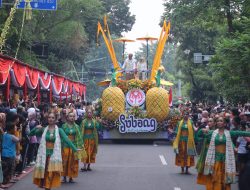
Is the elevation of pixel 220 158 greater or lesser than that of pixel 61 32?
lesser

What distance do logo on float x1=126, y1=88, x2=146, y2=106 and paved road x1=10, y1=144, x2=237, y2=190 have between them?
165 inches

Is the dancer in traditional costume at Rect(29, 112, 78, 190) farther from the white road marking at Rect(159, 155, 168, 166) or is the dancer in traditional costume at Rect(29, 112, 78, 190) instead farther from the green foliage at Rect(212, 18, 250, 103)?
the green foliage at Rect(212, 18, 250, 103)

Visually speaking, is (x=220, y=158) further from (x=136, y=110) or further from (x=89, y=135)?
(x=136, y=110)

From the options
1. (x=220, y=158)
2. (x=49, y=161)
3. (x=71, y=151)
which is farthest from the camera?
(x=71, y=151)

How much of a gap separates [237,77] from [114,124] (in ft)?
23.5

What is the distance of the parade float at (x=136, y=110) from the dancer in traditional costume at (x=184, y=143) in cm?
844

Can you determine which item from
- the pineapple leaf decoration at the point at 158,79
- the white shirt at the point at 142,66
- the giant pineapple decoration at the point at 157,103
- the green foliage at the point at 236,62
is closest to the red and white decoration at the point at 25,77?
the white shirt at the point at 142,66

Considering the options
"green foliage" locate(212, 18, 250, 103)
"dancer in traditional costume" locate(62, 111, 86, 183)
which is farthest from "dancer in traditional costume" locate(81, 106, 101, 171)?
"green foliage" locate(212, 18, 250, 103)

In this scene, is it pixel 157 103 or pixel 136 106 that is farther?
pixel 136 106

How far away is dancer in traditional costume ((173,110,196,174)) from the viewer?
1353 centimetres

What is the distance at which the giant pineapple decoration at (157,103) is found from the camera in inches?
874

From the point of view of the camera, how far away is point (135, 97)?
75.0 ft

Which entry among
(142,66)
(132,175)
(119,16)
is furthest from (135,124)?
(119,16)

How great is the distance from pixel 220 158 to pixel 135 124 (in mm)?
12676
